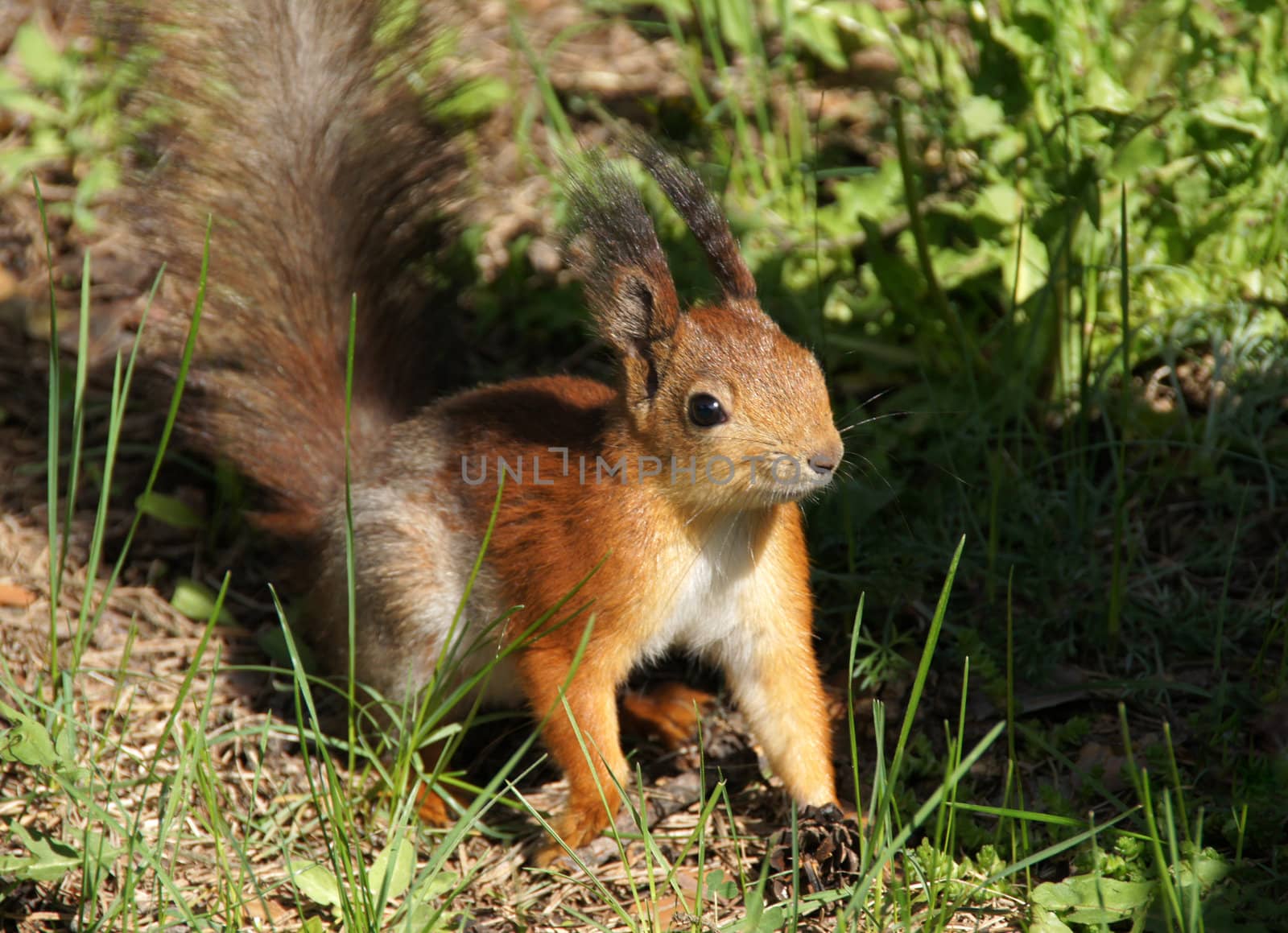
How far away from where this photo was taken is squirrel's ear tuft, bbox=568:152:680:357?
8.37ft

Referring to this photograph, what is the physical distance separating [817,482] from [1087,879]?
89 cm

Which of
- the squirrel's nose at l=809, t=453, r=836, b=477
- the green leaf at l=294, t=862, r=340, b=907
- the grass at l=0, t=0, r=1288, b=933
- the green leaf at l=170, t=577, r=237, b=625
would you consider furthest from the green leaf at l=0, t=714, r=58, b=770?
the squirrel's nose at l=809, t=453, r=836, b=477

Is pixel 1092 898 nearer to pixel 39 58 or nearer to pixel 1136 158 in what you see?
pixel 1136 158

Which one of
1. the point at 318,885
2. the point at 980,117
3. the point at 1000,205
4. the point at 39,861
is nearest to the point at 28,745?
the point at 39,861

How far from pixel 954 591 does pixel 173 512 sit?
2217mm

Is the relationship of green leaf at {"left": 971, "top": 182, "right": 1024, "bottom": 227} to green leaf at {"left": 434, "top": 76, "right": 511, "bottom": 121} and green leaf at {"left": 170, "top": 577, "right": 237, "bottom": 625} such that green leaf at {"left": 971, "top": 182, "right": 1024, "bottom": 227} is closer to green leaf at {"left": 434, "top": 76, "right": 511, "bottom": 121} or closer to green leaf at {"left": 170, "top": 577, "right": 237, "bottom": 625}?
green leaf at {"left": 434, "top": 76, "right": 511, "bottom": 121}

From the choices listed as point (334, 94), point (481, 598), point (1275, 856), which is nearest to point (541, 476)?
point (481, 598)

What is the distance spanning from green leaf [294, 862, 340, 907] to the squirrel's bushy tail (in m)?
0.99

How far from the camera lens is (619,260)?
2.59 meters

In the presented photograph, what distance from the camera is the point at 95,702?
10.4 ft

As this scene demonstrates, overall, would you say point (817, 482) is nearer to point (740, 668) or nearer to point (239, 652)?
point (740, 668)

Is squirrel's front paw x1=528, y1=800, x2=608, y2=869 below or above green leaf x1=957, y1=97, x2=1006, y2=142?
below

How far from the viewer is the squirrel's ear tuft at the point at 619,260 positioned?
2.55 m

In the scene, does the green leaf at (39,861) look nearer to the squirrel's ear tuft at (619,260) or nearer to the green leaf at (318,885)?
the green leaf at (318,885)
